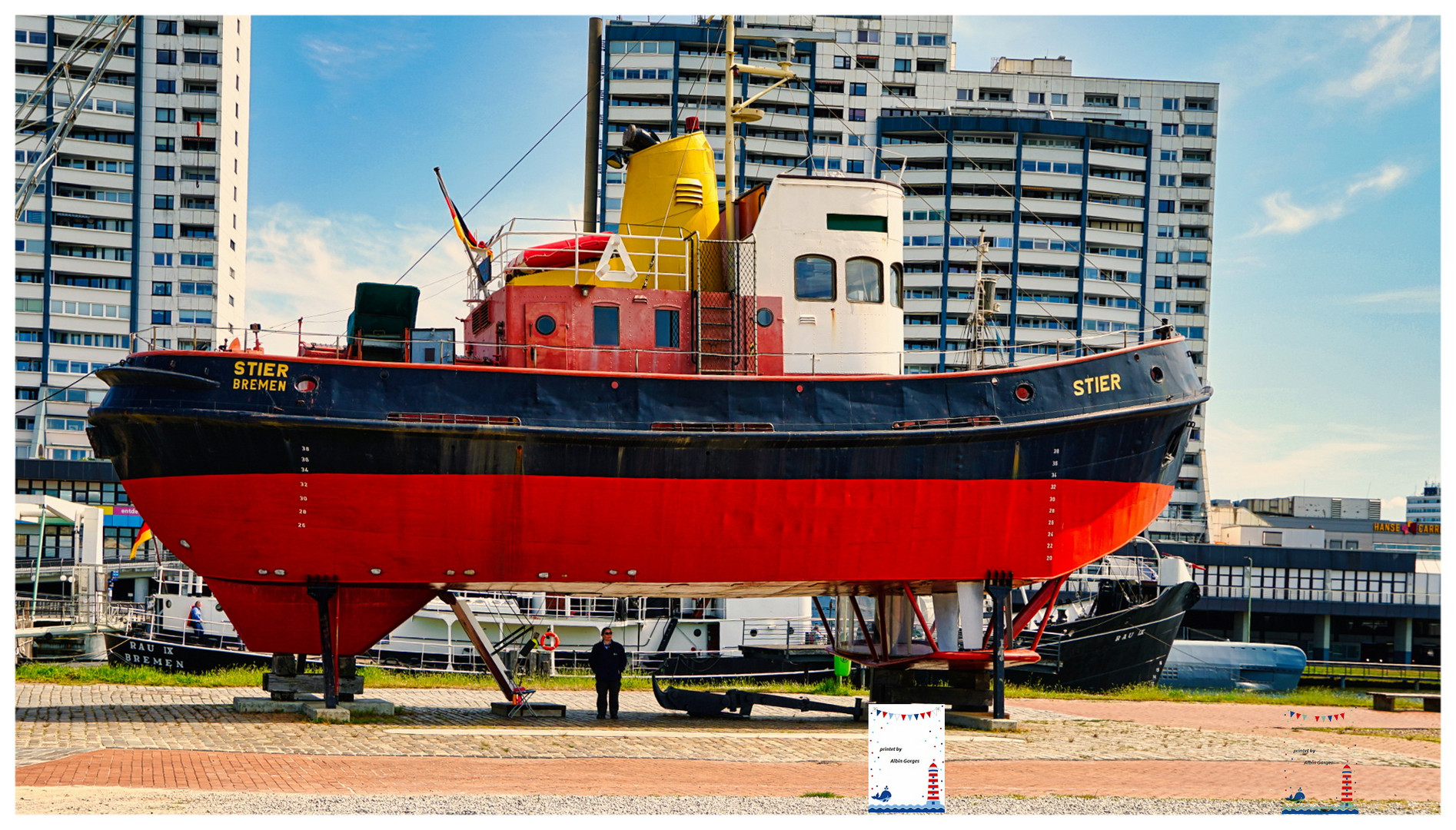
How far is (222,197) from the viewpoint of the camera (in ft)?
229

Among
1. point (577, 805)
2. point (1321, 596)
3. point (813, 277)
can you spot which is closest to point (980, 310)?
point (813, 277)

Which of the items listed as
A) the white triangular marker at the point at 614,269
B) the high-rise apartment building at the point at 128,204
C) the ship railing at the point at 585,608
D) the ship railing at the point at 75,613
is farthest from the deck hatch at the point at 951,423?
the high-rise apartment building at the point at 128,204

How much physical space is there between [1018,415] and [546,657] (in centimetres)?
1097

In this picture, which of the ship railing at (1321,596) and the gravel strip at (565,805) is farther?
the ship railing at (1321,596)

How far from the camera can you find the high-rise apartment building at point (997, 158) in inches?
2854

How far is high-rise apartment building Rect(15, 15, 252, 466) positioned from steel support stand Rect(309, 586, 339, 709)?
5748 cm

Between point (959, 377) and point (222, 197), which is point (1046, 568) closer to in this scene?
point (959, 377)

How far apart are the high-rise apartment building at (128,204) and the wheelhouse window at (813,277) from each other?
58.2 meters

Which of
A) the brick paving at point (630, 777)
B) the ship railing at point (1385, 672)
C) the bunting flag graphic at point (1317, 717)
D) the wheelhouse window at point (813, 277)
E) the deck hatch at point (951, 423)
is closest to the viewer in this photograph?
the brick paving at point (630, 777)

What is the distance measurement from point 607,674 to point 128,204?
63455mm

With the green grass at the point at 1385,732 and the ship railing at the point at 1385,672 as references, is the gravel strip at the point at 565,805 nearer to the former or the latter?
the green grass at the point at 1385,732

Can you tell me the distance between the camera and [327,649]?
15.9 meters

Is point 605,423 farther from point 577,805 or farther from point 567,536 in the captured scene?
point 577,805
